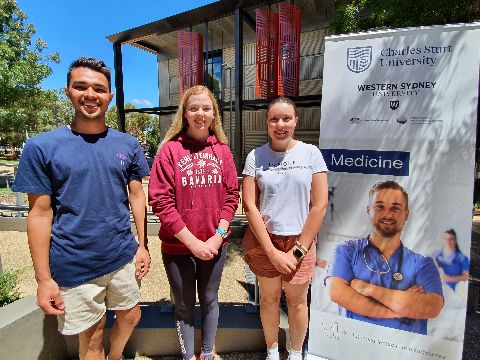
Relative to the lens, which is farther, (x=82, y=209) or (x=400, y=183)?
(x=400, y=183)

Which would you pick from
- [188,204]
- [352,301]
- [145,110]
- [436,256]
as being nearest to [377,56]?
[436,256]

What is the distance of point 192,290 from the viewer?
79.7 inches

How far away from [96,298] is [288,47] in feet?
38.2

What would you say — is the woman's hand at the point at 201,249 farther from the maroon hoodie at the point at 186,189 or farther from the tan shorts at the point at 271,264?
the tan shorts at the point at 271,264

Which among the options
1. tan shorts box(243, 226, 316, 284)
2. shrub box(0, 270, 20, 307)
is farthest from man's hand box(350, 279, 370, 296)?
shrub box(0, 270, 20, 307)

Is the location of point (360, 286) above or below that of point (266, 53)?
below

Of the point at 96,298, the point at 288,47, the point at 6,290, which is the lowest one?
the point at 6,290

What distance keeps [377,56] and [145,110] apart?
16589mm

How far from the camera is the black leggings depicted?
1.98 meters

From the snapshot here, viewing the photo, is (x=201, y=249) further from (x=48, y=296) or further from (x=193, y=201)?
(x=48, y=296)

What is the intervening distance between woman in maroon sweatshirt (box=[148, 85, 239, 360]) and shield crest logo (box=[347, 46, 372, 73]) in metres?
1.02

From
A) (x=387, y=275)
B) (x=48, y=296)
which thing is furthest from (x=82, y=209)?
(x=387, y=275)

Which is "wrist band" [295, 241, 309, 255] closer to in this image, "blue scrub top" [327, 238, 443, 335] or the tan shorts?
the tan shorts

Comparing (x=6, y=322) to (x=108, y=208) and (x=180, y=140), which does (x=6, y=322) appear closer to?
(x=108, y=208)
